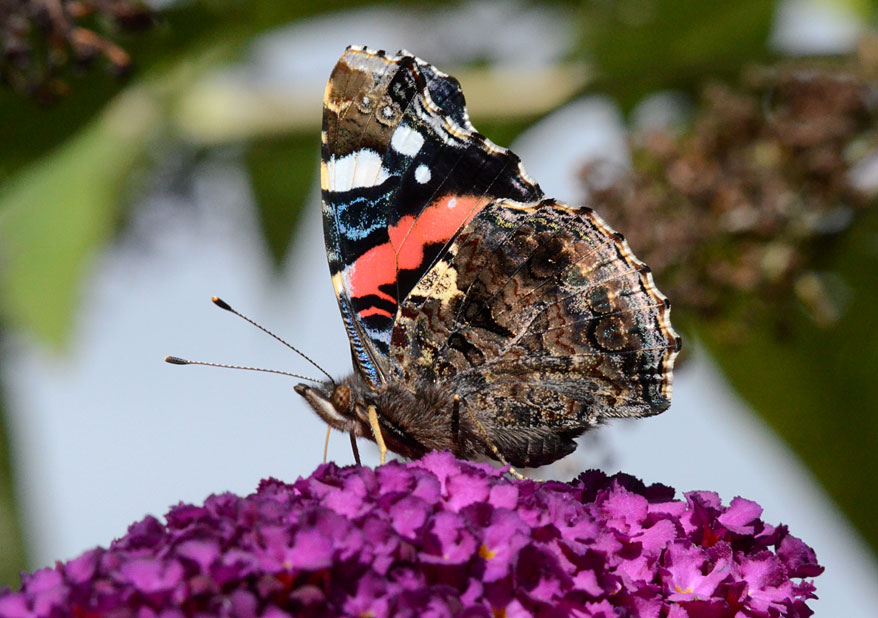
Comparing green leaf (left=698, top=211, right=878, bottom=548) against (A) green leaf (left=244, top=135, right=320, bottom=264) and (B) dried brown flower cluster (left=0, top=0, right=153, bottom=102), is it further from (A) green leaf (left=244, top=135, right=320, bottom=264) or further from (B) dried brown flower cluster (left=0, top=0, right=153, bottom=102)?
(B) dried brown flower cluster (left=0, top=0, right=153, bottom=102)

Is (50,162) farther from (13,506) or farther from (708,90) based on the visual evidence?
(708,90)

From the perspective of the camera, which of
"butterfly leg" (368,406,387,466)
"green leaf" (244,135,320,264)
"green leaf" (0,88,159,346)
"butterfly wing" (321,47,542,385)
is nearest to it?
"butterfly leg" (368,406,387,466)

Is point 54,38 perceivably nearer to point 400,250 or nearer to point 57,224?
point 57,224

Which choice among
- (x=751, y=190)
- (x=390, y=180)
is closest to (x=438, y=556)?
(x=390, y=180)

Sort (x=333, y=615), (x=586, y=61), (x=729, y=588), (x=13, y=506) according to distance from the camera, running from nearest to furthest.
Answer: (x=333, y=615), (x=729, y=588), (x=586, y=61), (x=13, y=506)

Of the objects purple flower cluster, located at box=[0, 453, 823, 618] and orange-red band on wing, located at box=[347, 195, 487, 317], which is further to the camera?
orange-red band on wing, located at box=[347, 195, 487, 317]

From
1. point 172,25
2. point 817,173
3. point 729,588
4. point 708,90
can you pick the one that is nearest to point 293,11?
point 172,25

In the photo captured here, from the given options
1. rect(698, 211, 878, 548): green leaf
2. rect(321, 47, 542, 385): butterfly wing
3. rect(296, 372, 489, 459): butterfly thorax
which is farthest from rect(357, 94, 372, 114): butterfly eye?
rect(698, 211, 878, 548): green leaf
